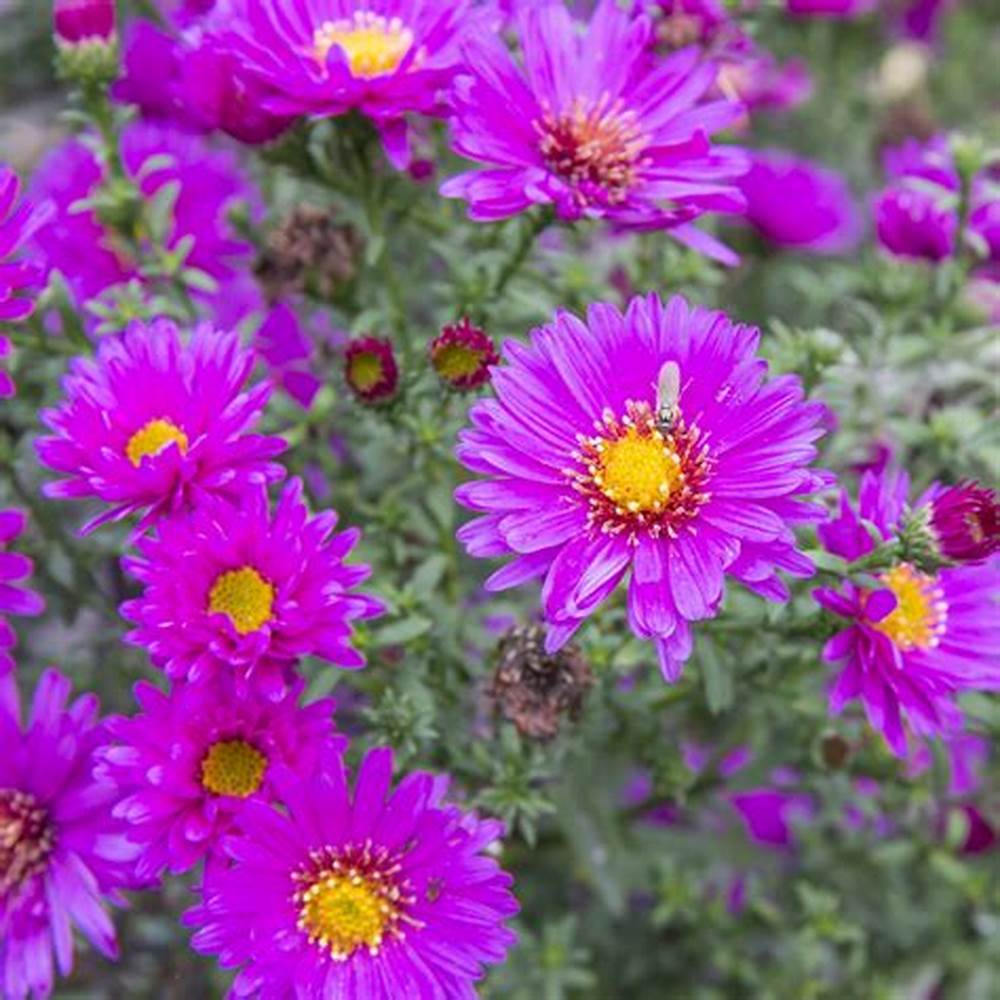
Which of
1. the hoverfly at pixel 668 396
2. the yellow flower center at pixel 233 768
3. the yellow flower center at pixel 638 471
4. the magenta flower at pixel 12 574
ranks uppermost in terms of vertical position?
the magenta flower at pixel 12 574

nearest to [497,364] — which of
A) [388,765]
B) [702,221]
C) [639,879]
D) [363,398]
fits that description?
[363,398]

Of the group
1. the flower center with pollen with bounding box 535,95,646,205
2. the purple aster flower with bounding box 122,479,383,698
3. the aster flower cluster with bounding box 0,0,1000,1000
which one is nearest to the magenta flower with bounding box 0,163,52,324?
the aster flower cluster with bounding box 0,0,1000,1000

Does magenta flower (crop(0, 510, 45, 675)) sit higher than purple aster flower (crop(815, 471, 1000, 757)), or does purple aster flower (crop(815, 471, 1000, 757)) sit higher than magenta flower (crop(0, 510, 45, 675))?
magenta flower (crop(0, 510, 45, 675))

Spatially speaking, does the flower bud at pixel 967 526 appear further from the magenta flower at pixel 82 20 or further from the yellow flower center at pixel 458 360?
the magenta flower at pixel 82 20

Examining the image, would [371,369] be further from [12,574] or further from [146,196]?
[146,196]

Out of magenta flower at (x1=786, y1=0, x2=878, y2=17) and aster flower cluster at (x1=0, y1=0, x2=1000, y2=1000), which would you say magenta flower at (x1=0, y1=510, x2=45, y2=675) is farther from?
magenta flower at (x1=786, y1=0, x2=878, y2=17)

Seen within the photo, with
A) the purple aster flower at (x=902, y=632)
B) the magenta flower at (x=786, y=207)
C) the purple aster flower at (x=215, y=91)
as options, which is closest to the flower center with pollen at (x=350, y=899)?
the purple aster flower at (x=902, y=632)
